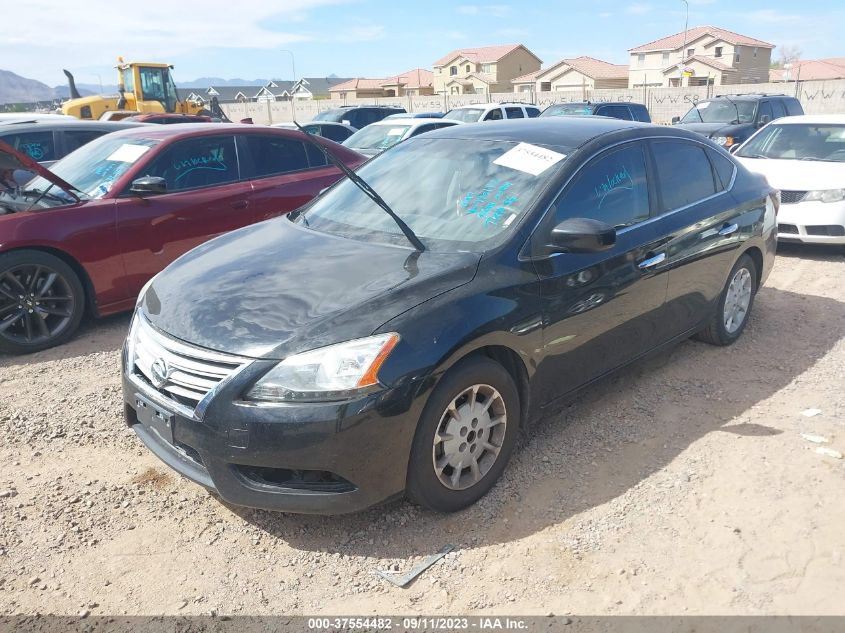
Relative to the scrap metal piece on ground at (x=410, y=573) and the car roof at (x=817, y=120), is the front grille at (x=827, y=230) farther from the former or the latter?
the scrap metal piece on ground at (x=410, y=573)

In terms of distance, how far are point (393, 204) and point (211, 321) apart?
4.52ft

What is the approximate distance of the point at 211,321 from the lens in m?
2.90

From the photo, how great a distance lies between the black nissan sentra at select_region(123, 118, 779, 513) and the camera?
2.67 meters

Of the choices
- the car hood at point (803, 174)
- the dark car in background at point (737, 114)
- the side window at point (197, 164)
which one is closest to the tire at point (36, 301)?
Answer: the side window at point (197, 164)

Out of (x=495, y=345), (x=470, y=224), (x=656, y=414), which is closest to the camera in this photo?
(x=495, y=345)

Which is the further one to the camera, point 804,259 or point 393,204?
point 804,259

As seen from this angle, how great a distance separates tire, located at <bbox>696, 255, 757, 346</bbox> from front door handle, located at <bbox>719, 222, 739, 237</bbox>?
0.31 m

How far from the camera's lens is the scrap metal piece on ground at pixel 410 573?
2734 millimetres

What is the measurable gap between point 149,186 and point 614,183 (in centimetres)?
365

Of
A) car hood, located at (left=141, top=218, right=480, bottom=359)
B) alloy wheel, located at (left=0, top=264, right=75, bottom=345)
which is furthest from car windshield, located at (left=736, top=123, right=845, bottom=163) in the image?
alloy wheel, located at (left=0, top=264, right=75, bottom=345)

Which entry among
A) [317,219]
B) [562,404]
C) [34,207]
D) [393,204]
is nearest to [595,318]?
[562,404]

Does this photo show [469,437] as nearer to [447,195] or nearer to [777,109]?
[447,195]

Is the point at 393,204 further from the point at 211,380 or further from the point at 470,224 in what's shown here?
the point at 211,380

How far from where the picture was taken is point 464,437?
3.04 m
